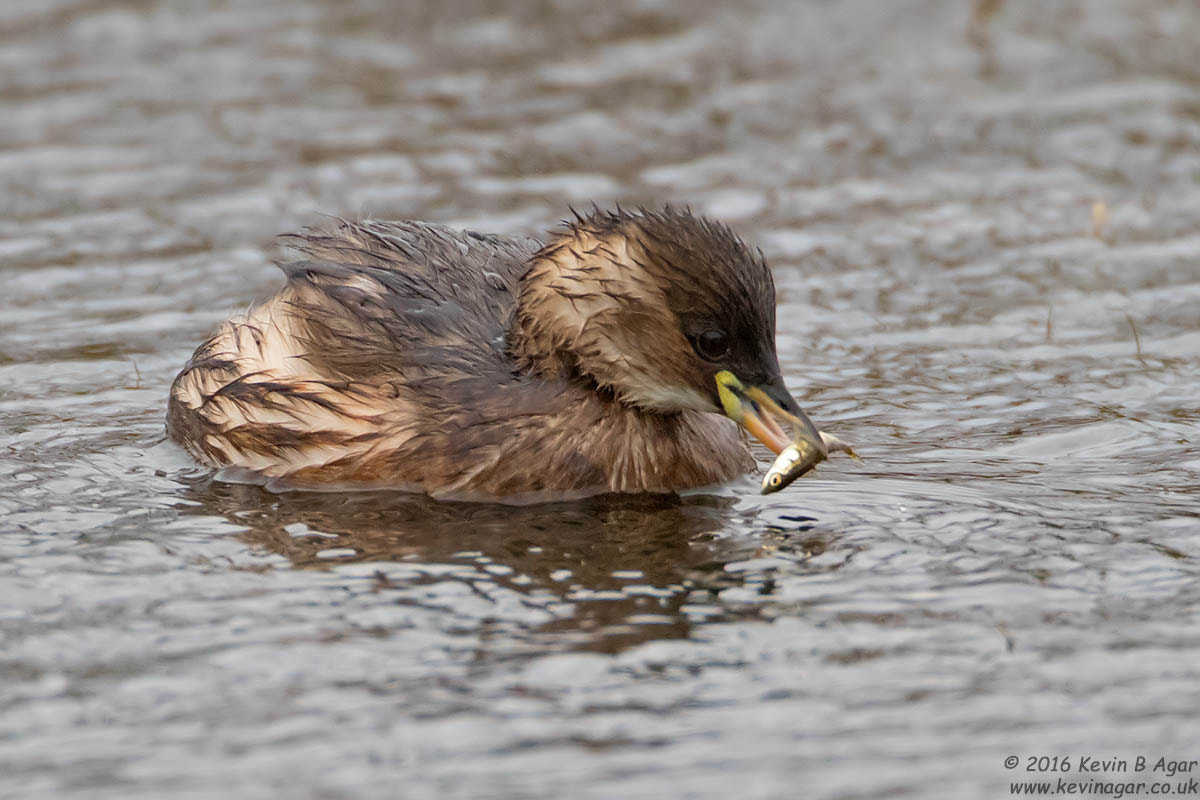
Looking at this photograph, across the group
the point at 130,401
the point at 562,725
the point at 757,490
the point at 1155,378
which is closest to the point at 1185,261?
the point at 1155,378

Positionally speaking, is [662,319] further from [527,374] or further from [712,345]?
[527,374]

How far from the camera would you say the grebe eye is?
7.55 m

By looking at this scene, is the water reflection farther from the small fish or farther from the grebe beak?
the grebe beak

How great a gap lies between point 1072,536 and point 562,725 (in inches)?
97.8

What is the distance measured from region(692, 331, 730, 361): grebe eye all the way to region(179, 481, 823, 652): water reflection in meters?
0.65

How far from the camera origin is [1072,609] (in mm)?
6496

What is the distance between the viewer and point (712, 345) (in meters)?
7.57

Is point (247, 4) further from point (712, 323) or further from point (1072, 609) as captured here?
point (1072, 609)

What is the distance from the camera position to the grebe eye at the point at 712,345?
755cm

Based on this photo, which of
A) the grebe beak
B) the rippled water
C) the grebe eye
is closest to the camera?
the rippled water

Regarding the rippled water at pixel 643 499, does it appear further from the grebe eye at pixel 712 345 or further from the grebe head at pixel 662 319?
the grebe eye at pixel 712 345

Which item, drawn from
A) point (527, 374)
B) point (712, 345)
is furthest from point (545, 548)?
point (712, 345)

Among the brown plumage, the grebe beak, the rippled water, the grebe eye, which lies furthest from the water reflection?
the grebe eye

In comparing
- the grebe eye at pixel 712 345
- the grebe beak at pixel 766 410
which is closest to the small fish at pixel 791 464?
the grebe beak at pixel 766 410
